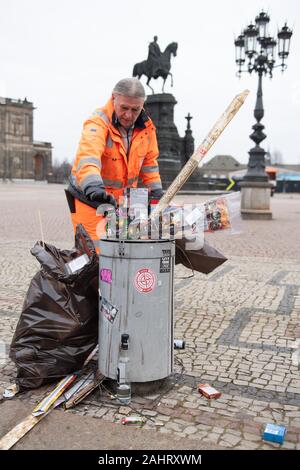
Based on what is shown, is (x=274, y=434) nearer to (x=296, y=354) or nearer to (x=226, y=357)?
→ (x=226, y=357)

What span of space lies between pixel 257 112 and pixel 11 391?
53.0 ft

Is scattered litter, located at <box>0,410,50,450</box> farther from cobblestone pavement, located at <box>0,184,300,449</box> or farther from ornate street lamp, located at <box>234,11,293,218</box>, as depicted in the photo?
ornate street lamp, located at <box>234,11,293,218</box>

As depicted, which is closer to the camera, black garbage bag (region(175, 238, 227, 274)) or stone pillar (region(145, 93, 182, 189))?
black garbage bag (region(175, 238, 227, 274))

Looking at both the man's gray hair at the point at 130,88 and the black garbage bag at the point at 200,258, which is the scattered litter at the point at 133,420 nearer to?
the black garbage bag at the point at 200,258

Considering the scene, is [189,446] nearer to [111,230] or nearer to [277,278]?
[111,230]

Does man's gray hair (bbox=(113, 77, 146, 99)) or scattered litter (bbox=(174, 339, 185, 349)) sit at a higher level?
man's gray hair (bbox=(113, 77, 146, 99))

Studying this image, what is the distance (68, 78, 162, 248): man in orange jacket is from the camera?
3.26m

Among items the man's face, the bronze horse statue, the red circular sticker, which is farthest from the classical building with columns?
the red circular sticker

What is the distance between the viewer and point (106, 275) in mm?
3004

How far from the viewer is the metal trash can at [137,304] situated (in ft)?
9.57

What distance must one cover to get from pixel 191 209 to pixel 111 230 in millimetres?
582

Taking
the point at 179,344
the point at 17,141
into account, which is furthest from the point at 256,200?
the point at 17,141

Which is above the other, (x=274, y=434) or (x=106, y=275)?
(x=106, y=275)

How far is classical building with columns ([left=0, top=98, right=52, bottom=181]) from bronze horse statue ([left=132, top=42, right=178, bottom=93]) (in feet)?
145
